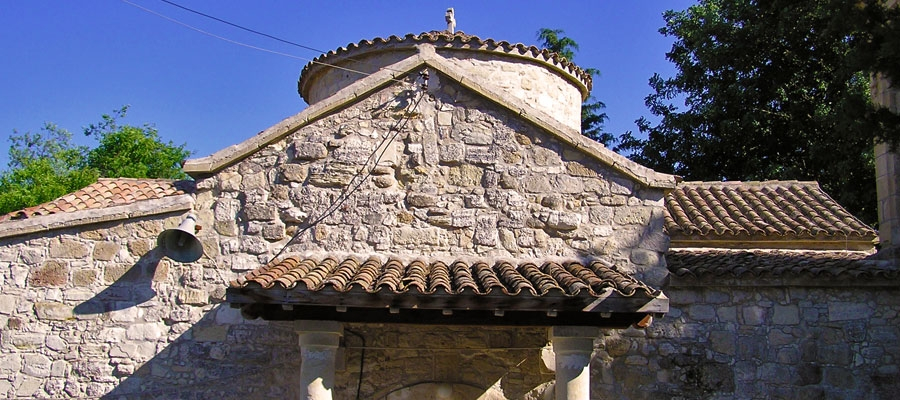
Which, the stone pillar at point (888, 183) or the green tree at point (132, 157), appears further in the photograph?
the green tree at point (132, 157)

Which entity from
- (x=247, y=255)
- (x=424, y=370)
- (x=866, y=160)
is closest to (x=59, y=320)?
(x=247, y=255)

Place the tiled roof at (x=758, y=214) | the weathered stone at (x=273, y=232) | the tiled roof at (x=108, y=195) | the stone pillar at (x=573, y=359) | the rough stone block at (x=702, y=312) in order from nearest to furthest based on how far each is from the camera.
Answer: the stone pillar at (x=573, y=359) → the weathered stone at (x=273, y=232) → the rough stone block at (x=702, y=312) → the tiled roof at (x=108, y=195) → the tiled roof at (x=758, y=214)

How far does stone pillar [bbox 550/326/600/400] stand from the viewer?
6129 mm

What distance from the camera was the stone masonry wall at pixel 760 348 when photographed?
285 inches

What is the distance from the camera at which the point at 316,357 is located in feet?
19.9

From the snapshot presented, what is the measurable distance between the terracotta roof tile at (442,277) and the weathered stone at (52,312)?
79.7 inches

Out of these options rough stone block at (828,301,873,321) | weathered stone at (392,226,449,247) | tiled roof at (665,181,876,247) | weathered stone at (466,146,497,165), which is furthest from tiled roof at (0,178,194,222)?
rough stone block at (828,301,873,321)

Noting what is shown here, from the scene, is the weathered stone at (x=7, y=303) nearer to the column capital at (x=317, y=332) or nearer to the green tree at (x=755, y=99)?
the column capital at (x=317, y=332)

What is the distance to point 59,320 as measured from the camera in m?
6.89

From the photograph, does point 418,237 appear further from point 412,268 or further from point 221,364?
point 221,364

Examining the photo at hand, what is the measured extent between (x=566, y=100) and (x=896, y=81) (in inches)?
216

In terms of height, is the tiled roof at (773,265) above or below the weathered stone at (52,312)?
above

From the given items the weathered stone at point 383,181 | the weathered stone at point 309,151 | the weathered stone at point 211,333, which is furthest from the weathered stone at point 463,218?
the weathered stone at point 211,333

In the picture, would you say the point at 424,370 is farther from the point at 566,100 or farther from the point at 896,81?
the point at 566,100
